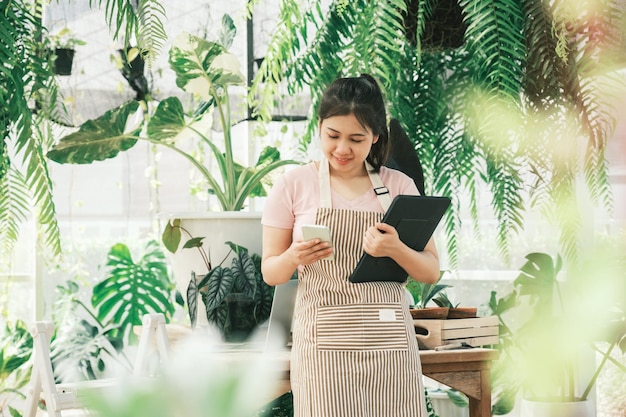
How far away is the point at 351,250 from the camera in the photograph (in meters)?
1.63

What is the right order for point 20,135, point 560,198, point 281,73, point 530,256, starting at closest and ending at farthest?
point 20,135
point 560,198
point 281,73
point 530,256

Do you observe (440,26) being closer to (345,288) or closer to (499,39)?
(499,39)

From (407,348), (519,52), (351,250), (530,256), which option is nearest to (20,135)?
(351,250)

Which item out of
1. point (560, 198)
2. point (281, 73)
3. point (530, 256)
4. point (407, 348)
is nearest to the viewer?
point (407, 348)

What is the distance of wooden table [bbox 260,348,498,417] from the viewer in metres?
1.92

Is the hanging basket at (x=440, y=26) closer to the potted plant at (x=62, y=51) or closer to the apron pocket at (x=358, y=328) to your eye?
the apron pocket at (x=358, y=328)

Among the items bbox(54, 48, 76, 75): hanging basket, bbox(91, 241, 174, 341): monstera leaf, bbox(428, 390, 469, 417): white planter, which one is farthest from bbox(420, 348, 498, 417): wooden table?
bbox(54, 48, 76, 75): hanging basket

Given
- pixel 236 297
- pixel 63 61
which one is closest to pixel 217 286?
pixel 236 297

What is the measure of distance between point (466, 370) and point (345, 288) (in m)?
0.50

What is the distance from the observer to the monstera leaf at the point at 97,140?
7.98 ft

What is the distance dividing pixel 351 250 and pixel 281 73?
0.71 meters

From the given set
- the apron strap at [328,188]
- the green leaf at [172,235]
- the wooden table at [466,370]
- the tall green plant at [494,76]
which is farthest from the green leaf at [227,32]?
the wooden table at [466,370]

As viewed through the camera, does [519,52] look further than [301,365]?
Yes

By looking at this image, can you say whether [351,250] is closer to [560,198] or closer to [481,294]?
[560,198]
